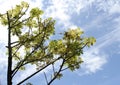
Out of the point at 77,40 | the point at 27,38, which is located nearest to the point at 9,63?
the point at 27,38

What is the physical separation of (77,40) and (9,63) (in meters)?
3.38

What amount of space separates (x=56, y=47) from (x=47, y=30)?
0.91 meters

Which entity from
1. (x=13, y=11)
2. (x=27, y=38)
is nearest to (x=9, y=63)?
(x=27, y=38)

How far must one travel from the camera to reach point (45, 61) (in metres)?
14.9

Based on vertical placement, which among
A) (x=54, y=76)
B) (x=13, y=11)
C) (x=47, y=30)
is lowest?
(x=54, y=76)

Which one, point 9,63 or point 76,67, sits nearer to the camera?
point 9,63

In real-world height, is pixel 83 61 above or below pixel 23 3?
below

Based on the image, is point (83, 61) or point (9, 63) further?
point (83, 61)

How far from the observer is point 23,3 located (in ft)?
48.1

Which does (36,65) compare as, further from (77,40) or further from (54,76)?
(77,40)

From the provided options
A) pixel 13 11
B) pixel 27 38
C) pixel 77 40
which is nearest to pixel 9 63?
pixel 27 38

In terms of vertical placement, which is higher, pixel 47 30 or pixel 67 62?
pixel 47 30

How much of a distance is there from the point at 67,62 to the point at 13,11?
357 centimetres

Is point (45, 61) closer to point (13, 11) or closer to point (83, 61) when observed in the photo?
point (83, 61)
